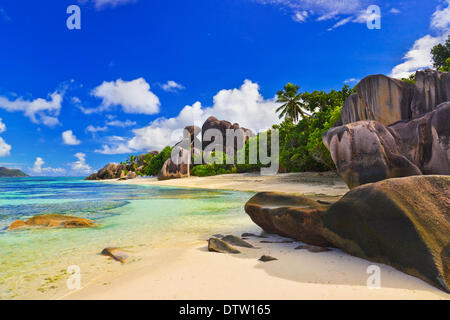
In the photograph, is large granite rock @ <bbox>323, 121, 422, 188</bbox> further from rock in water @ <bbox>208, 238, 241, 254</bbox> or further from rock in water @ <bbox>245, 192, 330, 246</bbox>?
rock in water @ <bbox>208, 238, 241, 254</bbox>

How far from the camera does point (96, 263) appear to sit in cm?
371

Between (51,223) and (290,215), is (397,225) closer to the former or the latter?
(290,215)

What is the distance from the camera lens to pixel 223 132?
61188 mm

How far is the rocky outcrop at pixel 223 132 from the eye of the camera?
5828cm

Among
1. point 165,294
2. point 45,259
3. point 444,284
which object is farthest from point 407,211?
point 45,259

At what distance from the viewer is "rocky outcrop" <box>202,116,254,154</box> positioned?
5828 centimetres

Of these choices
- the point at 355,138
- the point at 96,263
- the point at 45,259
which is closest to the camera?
the point at 96,263

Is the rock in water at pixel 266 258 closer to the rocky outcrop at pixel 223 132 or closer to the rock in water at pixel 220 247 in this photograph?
the rock in water at pixel 220 247

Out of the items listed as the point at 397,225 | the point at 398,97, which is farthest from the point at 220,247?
the point at 398,97

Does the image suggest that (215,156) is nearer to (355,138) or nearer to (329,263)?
(355,138)

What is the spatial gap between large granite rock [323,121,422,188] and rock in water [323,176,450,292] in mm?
7093

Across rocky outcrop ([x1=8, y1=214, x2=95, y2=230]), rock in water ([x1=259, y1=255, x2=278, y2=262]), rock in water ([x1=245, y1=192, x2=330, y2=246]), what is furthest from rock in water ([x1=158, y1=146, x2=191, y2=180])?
rock in water ([x1=259, y1=255, x2=278, y2=262])

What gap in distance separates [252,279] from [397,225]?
185 centimetres
